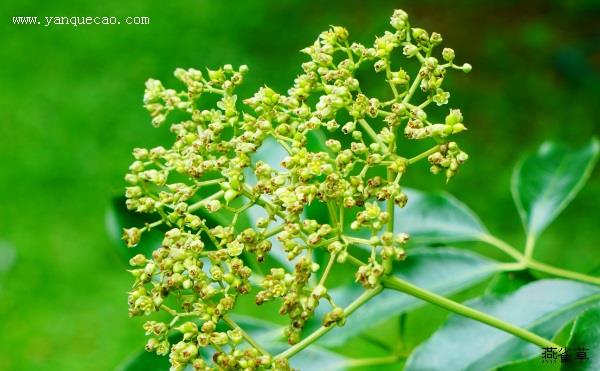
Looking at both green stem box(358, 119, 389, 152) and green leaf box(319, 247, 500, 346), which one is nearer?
green stem box(358, 119, 389, 152)

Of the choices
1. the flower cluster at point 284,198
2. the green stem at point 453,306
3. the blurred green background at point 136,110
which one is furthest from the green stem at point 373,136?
the blurred green background at point 136,110

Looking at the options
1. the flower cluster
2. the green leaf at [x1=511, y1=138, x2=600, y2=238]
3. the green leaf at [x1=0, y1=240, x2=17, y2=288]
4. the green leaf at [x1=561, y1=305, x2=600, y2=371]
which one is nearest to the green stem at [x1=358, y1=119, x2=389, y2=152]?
the flower cluster

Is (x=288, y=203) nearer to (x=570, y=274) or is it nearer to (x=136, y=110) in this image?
(x=570, y=274)

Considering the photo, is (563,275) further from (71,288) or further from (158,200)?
(71,288)

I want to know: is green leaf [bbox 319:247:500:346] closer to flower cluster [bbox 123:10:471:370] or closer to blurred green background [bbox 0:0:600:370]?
flower cluster [bbox 123:10:471:370]

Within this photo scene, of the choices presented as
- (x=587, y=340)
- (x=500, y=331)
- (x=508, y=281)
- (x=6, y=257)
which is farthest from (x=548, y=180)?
(x=6, y=257)

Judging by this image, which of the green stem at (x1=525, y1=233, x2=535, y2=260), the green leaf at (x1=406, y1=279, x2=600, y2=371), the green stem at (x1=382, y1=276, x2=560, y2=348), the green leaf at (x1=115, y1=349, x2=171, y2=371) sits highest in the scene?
the green stem at (x1=525, y1=233, x2=535, y2=260)
